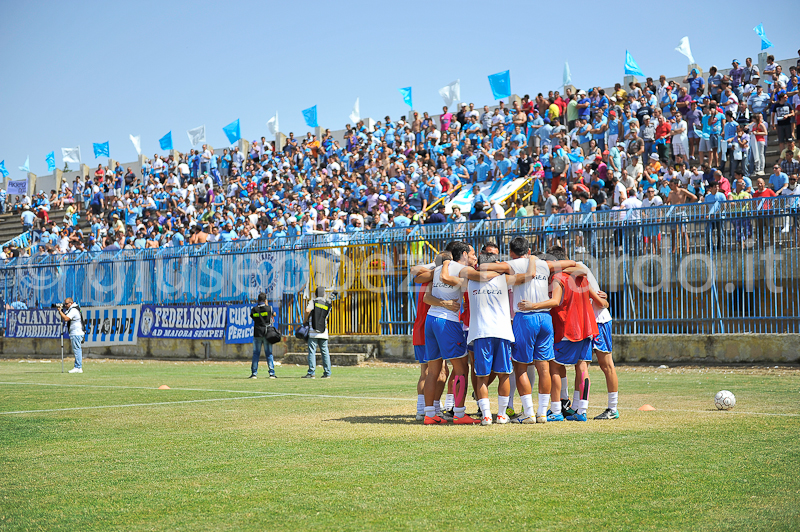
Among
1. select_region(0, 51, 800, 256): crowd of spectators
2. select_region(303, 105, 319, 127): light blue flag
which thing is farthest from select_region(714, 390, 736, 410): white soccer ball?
select_region(303, 105, 319, 127): light blue flag

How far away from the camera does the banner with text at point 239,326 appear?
975 inches

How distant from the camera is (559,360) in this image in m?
9.69

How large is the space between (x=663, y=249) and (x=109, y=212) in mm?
27609

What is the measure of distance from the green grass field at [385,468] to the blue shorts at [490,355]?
63 cm

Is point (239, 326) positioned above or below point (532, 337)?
below

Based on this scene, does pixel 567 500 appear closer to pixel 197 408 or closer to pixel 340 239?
pixel 197 408

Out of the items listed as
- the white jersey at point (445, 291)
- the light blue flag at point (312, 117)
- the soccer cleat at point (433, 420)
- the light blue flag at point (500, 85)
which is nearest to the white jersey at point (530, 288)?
the white jersey at point (445, 291)

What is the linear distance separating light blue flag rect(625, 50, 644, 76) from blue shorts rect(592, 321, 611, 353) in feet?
60.9

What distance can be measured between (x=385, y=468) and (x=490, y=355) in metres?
2.95

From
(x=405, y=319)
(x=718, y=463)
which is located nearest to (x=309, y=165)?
(x=405, y=319)

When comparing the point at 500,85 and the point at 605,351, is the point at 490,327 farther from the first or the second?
the point at 500,85

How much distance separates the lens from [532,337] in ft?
31.0

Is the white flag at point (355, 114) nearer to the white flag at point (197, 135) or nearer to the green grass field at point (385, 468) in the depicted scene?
the white flag at point (197, 135)

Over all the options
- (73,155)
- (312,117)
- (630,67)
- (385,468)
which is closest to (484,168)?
(630,67)
